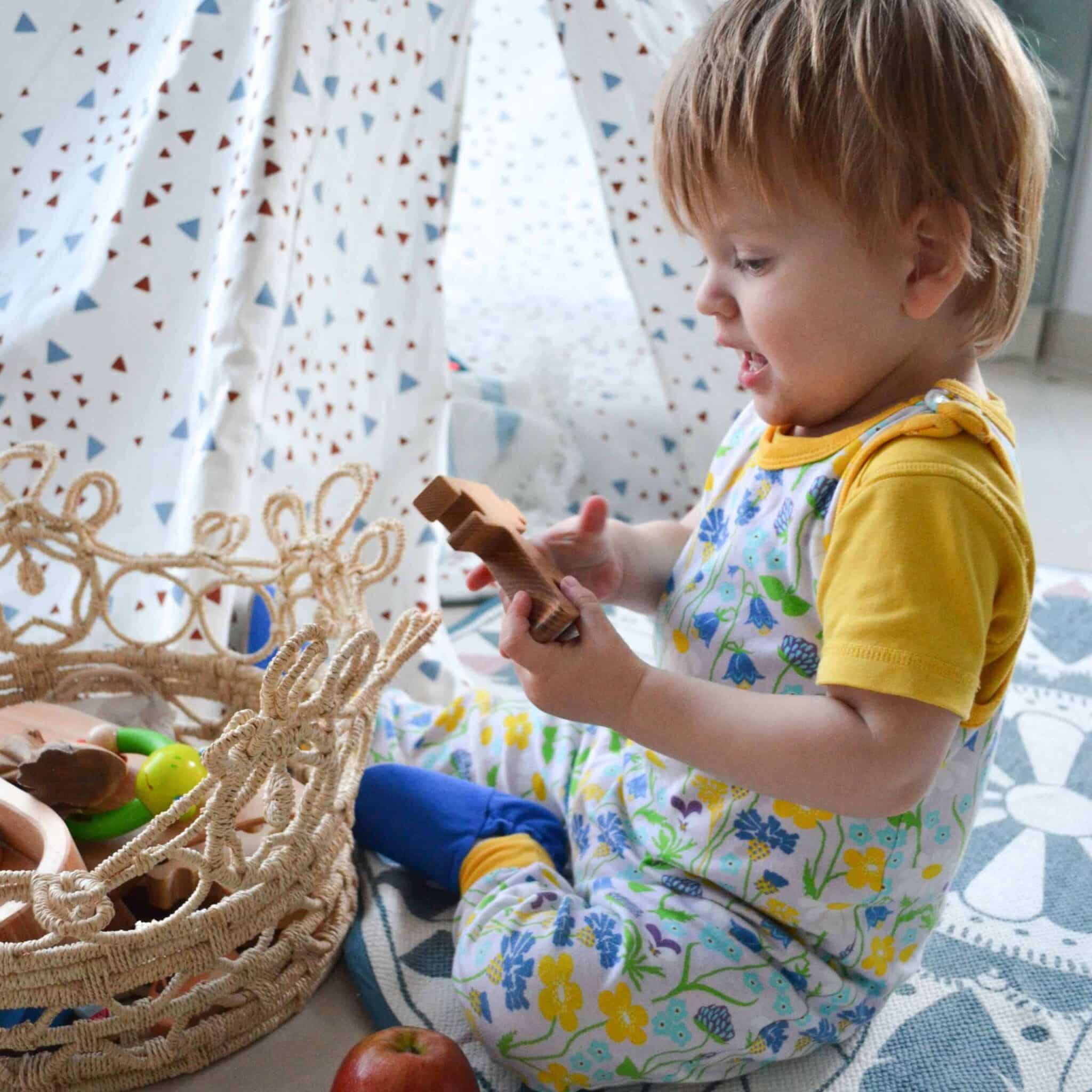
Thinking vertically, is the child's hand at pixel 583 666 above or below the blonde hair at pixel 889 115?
below

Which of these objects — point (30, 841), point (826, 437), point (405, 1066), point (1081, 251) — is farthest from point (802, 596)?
point (1081, 251)

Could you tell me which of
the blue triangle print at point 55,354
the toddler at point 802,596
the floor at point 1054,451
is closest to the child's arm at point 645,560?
the toddler at point 802,596

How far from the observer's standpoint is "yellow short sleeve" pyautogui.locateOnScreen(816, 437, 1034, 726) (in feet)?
2.21

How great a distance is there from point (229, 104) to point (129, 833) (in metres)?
A: 0.71

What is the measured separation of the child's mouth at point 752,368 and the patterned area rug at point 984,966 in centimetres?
50

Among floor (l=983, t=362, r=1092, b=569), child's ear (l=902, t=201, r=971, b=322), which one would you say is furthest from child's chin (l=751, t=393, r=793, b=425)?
floor (l=983, t=362, r=1092, b=569)

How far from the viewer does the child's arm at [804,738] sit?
2.28 feet

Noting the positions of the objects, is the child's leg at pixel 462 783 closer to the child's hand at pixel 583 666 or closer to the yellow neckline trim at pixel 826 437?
the child's hand at pixel 583 666

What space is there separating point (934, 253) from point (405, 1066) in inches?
23.1

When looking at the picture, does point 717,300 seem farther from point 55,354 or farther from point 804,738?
point 55,354

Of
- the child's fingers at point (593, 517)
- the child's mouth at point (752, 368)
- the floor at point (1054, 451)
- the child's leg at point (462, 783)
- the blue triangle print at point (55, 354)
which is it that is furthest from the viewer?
the floor at point (1054, 451)

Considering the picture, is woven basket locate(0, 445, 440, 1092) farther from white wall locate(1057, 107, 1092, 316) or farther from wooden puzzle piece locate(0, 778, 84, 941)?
white wall locate(1057, 107, 1092, 316)

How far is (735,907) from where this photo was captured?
2.79ft

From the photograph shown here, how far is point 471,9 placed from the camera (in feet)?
4.44
